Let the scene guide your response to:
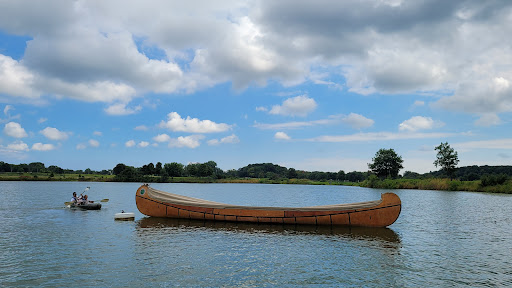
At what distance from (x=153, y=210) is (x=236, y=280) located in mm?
23133

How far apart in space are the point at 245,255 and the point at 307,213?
1197 cm

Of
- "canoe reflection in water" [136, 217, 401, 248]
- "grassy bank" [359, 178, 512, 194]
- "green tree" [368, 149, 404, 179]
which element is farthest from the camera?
"green tree" [368, 149, 404, 179]

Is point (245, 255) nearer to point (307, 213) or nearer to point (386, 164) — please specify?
point (307, 213)

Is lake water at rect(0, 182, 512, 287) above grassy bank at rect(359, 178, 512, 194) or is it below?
below

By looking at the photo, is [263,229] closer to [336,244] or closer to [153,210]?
[336,244]

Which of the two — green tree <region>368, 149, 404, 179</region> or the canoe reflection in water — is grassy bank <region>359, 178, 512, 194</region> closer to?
green tree <region>368, 149, 404, 179</region>

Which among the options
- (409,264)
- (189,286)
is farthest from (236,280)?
(409,264)

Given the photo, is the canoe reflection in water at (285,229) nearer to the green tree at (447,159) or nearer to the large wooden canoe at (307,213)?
the large wooden canoe at (307,213)

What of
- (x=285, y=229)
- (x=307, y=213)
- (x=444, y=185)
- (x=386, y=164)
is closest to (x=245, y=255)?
(x=285, y=229)

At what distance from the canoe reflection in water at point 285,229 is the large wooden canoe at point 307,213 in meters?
0.49

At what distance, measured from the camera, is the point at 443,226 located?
3312cm

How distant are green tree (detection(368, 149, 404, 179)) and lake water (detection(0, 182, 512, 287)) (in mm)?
119487

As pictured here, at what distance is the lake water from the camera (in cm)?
1548

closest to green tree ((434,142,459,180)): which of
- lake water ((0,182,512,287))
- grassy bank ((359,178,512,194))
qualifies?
grassy bank ((359,178,512,194))
